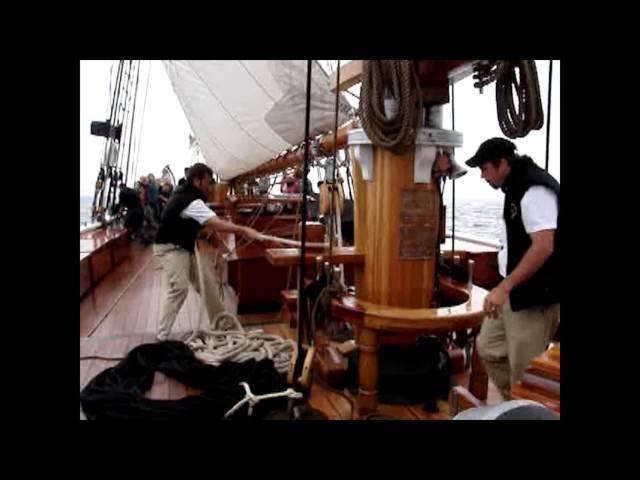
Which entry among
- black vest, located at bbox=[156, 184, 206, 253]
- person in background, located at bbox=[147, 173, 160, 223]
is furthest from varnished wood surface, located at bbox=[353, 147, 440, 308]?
person in background, located at bbox=[147, 173, 160, 223]

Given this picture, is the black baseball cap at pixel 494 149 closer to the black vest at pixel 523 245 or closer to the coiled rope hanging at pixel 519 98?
the black vest at pixel 523 245

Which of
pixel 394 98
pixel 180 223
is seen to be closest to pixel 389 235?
pixel 394 98

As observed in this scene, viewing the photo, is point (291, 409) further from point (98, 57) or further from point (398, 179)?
point (98, 57)

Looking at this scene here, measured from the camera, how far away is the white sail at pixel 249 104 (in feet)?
11.1

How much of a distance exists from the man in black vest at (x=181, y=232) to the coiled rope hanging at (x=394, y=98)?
1389 millimetres

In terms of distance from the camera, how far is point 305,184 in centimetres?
163

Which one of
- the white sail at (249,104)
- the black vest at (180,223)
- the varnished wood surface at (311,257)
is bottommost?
the varnished wood surface at (311,257)

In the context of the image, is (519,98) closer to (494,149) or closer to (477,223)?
(494,149)

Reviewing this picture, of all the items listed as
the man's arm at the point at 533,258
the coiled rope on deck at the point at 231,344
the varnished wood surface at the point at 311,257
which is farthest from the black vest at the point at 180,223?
the man's arm at the point at 533,258

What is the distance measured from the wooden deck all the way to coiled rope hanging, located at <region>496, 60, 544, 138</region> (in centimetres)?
136

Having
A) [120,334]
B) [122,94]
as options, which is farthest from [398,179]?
[122,94]

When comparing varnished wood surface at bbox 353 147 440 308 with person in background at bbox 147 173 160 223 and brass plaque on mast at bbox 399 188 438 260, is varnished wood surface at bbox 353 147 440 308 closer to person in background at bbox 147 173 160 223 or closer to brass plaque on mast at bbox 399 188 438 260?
brass plaque on mast at bbox 399 188 438 260

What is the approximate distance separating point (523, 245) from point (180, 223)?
2314 millimetres

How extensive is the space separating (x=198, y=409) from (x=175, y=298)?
1.25 meters
